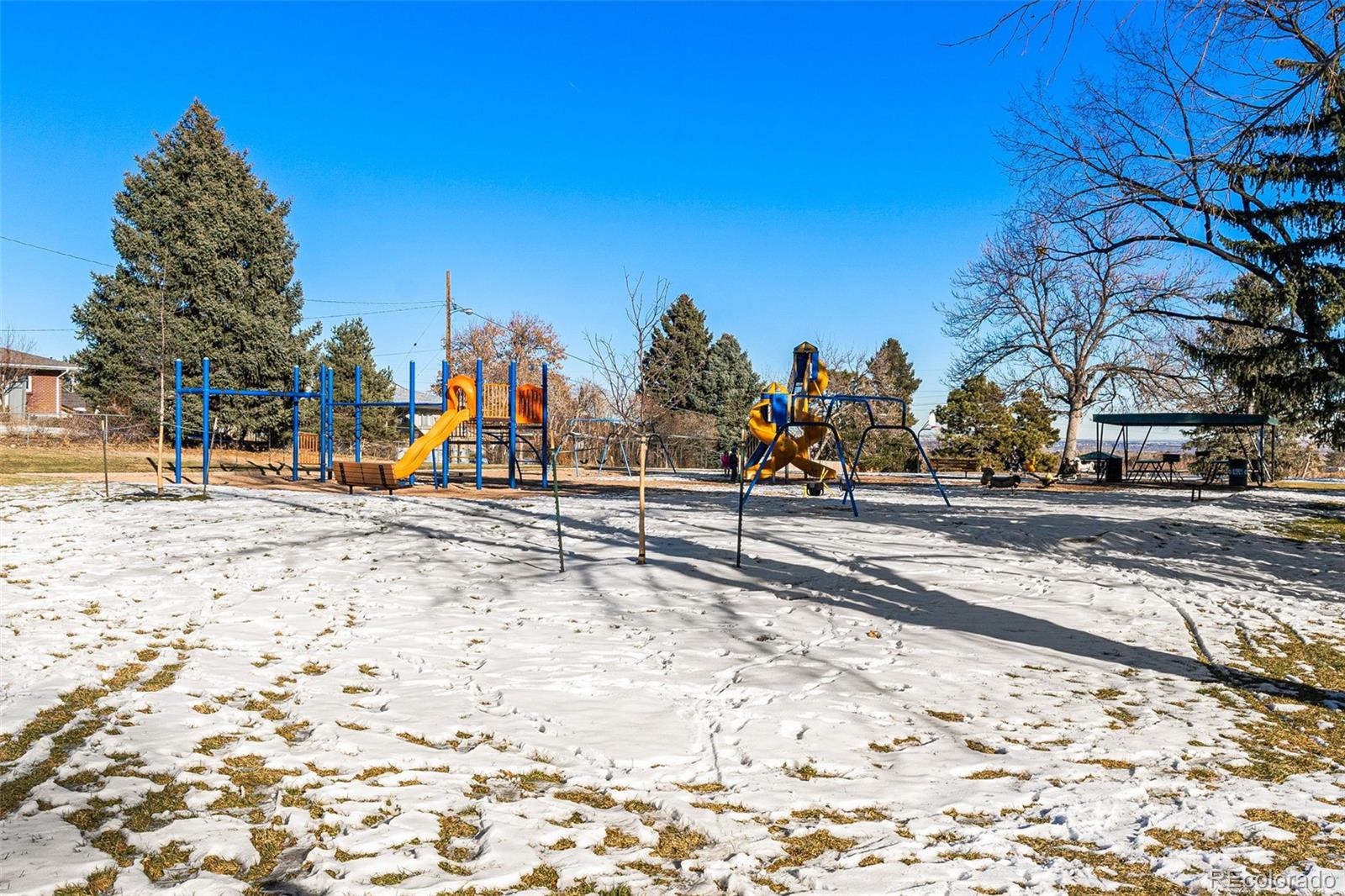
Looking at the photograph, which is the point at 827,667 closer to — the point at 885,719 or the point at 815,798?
the point at 885,719

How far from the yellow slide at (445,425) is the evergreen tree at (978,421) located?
24077 millimetres

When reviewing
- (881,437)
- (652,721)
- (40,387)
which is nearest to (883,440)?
(881,437)

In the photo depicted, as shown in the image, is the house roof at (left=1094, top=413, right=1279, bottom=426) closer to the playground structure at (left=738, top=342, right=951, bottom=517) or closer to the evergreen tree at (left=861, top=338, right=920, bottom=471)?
the evergreen tree at (left=861, top=338, right=920, bottom=471)

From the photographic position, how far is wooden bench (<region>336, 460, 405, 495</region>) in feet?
55.8

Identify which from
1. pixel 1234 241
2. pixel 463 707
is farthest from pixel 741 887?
pixel 1234 241

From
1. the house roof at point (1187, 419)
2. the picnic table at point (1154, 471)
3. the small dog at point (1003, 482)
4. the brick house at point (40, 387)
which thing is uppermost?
the brick house at point (40, 387)

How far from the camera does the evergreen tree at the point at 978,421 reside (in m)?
37.3

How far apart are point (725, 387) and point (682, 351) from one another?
3.75 m

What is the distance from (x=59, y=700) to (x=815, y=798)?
404cm

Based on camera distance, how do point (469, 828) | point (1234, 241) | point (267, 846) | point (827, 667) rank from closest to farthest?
point (267, 846), point (469, 828), point (827, 667), point (1234, 241)

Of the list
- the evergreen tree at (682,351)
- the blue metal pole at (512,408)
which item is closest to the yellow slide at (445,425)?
the blue metal pole at (512,408)

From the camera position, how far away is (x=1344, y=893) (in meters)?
3.01

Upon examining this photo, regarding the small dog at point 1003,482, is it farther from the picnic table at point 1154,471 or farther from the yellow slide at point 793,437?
the yellow slide at point 793,437

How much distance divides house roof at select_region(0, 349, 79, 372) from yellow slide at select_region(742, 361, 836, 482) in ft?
133
